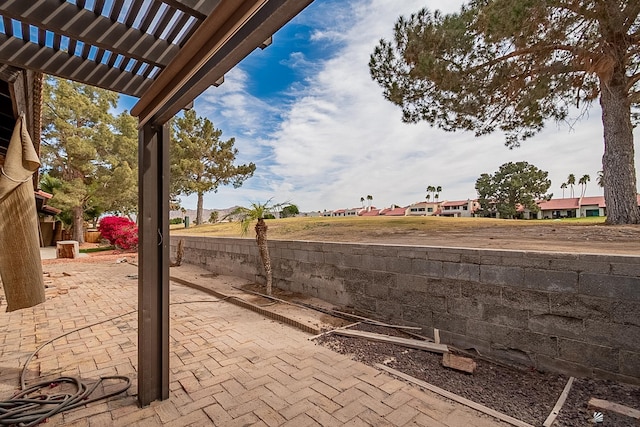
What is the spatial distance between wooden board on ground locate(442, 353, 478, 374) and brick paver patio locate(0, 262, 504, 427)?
63 centimetres

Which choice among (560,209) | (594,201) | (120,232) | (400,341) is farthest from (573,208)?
(120,232)

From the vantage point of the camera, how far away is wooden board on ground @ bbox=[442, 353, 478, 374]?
3021 mm

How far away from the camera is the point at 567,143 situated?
8055mm

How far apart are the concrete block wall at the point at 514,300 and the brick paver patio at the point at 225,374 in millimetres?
1198

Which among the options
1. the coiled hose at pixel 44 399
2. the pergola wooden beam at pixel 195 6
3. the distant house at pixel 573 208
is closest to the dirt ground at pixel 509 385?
the coiled hose at pixel 44 399

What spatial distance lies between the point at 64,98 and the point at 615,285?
2156 cm

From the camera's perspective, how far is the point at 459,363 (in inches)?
122

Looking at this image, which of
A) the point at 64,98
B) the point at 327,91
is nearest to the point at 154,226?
the point at 327,91

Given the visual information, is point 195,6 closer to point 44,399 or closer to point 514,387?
point 44,399

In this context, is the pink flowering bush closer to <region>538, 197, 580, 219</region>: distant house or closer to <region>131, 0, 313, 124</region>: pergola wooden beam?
<region>131, 0, 313, 124</region>: pergola wooden beam

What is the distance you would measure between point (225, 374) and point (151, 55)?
2.91 m

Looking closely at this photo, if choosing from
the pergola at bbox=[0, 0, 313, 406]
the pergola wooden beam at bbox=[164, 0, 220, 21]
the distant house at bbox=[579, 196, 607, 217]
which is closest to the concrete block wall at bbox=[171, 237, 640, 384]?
the pergola at bbox=[0, 0, 313, 406]

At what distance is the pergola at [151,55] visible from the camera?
132 cm

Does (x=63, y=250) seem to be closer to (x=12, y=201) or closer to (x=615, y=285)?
(x=12, y=201)
